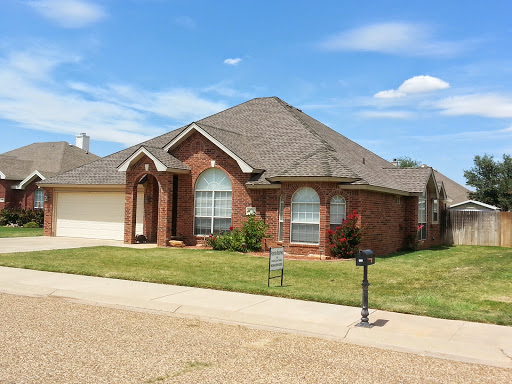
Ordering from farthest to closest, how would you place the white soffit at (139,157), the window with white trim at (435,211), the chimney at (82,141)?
the chimney at (82,141)
the window with white trim at (435,211)
the white soffit at (139,157)

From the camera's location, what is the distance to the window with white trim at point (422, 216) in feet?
79.5

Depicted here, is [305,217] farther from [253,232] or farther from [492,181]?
[492,181]

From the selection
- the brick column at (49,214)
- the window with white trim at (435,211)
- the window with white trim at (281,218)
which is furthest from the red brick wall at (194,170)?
the window with white trim at (435,211)

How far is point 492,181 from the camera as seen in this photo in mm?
46938

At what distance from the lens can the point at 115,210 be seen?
78.4 feet

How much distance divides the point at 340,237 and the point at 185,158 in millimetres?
7517

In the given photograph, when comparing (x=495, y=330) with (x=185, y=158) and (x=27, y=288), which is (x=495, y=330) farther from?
(x=185, y=158)

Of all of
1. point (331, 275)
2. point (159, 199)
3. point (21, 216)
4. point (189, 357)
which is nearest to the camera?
point (189, 357)

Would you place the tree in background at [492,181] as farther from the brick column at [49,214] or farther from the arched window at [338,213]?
the brick column at [49,214]

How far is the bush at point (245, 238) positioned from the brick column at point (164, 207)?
2207mm

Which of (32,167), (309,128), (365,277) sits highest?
(309,128)

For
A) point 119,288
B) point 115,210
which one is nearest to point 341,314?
point 119,288

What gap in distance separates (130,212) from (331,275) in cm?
1099

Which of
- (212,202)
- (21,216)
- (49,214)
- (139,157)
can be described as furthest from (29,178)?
(212,202)
